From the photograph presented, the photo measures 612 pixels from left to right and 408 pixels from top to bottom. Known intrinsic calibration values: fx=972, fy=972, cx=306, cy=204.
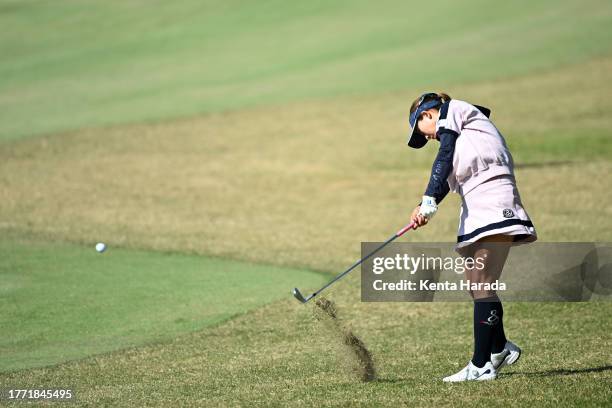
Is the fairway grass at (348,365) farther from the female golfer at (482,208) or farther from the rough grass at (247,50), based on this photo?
the rough grass at (247,50)

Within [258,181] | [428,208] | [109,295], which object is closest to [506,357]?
[428,208]

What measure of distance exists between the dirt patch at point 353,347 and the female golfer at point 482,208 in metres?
0.63

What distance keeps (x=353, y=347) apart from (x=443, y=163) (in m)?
1.61

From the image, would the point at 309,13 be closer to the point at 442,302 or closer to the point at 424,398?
the point at 442,302

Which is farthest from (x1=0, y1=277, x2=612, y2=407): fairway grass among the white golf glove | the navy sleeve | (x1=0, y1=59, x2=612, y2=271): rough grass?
(x1=0, y1=59, x2=612, y2=271): rough grass

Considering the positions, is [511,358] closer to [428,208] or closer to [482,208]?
[482,208]

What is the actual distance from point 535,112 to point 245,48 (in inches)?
447

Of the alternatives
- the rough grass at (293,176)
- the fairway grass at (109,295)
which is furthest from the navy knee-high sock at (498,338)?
the rough grass at (293,176)

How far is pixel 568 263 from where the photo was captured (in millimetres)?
13578

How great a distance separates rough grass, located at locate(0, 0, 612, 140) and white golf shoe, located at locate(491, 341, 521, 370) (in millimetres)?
20015

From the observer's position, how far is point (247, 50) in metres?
32.9

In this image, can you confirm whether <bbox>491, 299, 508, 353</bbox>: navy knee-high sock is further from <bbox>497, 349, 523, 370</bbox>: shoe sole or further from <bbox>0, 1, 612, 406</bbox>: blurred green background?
<bbox>0, 1, 612, 406</bbox>: blurred green background

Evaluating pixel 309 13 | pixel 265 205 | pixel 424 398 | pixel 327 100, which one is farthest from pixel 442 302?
pixel 309 13

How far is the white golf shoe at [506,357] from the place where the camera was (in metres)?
7.65
